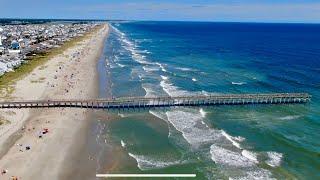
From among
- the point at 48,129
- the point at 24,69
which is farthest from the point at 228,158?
the point at 24,69

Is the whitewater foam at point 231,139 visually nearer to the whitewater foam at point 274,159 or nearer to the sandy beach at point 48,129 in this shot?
the whitewater foam at point 274,159

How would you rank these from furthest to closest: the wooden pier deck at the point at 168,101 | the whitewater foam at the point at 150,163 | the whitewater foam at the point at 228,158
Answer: the wooden pier deck at the point at 168,101 < the whitewater foam at the point at 228,158 < the whitewater foam at the point at 150,163

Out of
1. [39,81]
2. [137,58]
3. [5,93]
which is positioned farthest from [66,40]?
[5,93]

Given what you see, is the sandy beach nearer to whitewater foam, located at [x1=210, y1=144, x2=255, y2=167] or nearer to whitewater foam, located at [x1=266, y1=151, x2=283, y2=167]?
whitewater foam, located at [x1=210, y1=144, x2=255, y2=167]

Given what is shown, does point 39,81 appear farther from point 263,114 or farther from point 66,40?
point 66,40

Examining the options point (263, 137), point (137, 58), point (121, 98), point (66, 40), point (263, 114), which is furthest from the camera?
point (66, 40)

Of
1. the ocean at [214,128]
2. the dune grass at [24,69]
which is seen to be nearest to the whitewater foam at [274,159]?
the ocean at [214,128]

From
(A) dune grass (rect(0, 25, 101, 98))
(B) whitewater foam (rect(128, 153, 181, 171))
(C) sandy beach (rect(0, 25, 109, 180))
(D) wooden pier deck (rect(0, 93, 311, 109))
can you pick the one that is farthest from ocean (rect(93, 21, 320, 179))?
(A) dune grass (rect(0, 25, 101, 98))
